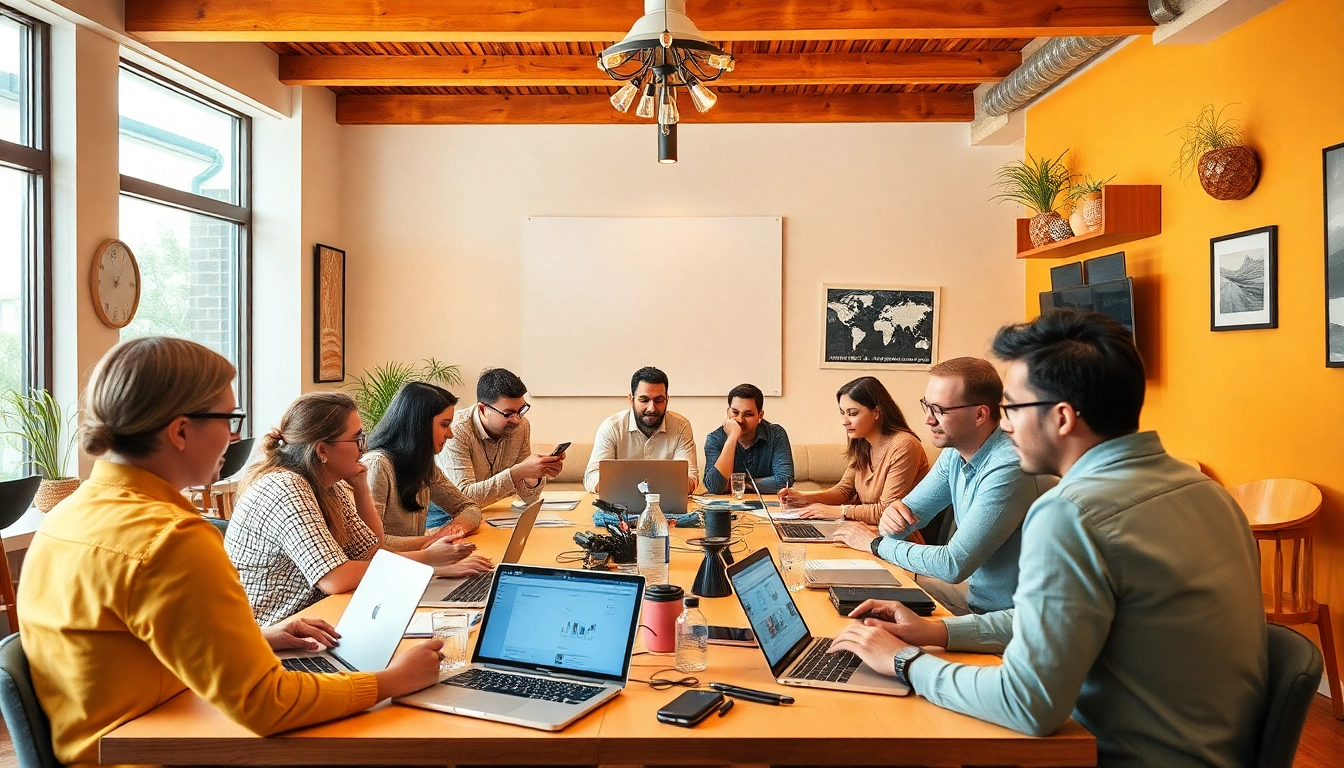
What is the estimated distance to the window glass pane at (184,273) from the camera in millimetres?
5109

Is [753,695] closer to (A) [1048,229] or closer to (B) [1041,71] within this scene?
(A) [1048,229]

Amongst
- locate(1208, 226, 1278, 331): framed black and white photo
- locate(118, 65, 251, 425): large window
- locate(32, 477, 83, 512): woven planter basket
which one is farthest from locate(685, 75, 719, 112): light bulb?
locate(118, 65, 251, 425): large window

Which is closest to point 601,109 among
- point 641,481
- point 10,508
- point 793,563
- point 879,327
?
point 879,327

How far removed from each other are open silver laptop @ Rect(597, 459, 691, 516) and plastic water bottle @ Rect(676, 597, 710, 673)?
67.0 inches

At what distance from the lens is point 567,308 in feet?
22.5

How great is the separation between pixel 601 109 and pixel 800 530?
14.1 feet

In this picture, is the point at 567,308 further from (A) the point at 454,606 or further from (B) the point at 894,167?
(A) the point at 454,606

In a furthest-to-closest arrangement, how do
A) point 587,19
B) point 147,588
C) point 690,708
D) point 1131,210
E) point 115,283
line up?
point 1131,210 → point 115,283 → point 587,19 → point 690,708 → point 147,588

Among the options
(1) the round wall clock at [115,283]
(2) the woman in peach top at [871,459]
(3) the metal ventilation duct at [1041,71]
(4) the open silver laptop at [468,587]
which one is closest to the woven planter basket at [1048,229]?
(3) the metal ventilation duct at [1041,71]

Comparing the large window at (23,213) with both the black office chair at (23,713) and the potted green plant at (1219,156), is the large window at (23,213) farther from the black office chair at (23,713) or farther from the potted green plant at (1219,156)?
the potted green plant at (1219,156)

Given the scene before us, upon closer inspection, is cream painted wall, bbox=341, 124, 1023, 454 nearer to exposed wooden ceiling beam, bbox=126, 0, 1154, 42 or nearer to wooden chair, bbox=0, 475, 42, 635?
exposed wooden ceiling beam, bbox=126, 0, 1154, 42

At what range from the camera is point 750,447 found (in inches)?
207

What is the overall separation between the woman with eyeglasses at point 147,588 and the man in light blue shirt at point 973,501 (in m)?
1.57

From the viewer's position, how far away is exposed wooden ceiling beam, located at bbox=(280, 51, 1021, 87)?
5930 mm
